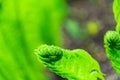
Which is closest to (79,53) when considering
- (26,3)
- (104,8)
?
(26,3)

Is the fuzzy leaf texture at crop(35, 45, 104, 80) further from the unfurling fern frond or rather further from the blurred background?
the blurred background

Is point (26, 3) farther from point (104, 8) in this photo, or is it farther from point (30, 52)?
point (104, 8)

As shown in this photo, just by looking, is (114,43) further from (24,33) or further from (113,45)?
(24,33)

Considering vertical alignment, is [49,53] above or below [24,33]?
below

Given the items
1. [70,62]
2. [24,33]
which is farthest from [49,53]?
[24,33]

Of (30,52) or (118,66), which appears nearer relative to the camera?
(118,66)

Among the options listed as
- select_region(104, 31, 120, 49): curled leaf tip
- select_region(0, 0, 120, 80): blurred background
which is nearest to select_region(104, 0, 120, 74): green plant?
select_region(104, 31, 120, 49): curled leaf tip

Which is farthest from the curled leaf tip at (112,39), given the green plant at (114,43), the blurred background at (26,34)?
the blurred background at (26,34)

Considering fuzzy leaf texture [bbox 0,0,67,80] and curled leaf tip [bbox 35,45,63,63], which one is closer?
curled leaf tip [bbox 35,45,63,63]
